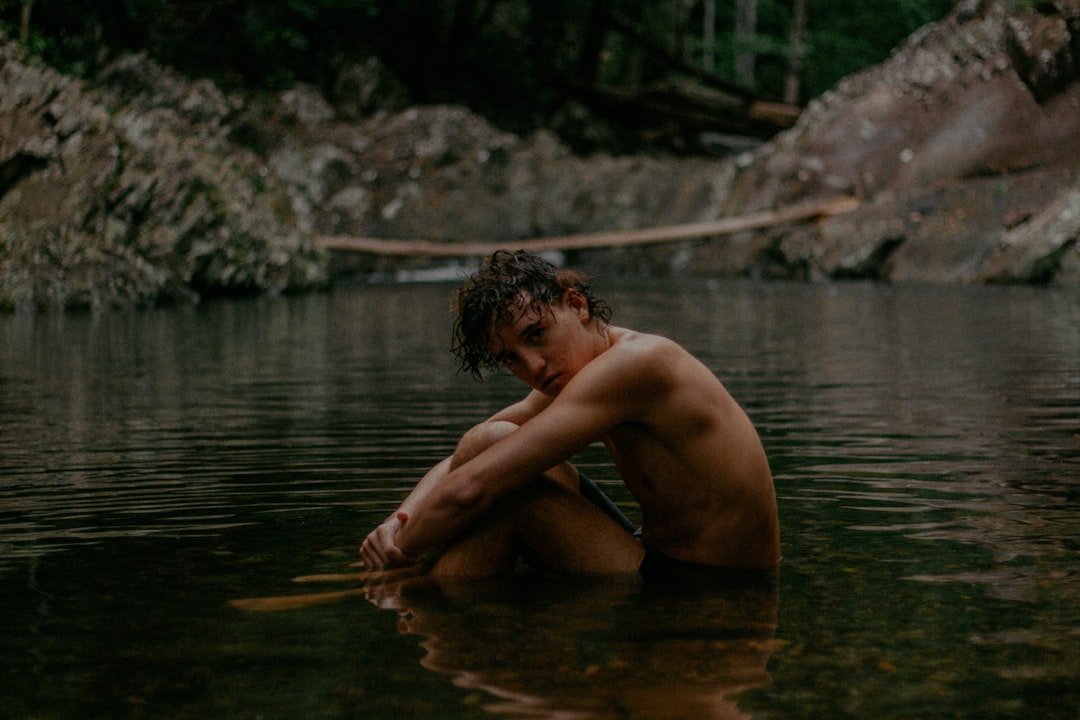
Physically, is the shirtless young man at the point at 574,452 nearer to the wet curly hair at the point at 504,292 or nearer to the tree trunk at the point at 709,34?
the wet curly hair at the point at 504,292

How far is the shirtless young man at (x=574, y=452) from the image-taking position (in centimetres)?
376

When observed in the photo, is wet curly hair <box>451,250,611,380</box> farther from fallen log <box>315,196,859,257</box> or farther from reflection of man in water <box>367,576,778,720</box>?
fallen log <box>315,196,859,257</box>

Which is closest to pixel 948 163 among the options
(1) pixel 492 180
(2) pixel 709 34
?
(1) pixel 492 180

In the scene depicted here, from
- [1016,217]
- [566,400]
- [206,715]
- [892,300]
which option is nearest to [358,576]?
[566,400]

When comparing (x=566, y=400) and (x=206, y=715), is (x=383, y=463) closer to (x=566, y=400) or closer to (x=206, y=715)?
(x=566, y=400)

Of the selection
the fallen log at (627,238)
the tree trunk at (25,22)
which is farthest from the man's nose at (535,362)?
the tree trunk at (25,22)

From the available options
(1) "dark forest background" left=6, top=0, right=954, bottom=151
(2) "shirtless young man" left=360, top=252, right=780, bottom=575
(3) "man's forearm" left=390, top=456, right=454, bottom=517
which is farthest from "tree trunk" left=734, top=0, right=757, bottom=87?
(2) "shirtless young man" left=360, top=252, right=780, bottom=575

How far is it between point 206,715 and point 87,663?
542 mm

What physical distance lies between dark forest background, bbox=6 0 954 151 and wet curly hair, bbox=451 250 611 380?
85.6ft

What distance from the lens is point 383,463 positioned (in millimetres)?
6551

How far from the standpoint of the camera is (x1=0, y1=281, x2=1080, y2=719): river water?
117 inches

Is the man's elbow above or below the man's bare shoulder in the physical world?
below

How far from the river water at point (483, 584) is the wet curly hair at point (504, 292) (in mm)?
739

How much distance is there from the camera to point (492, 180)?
33875mm
